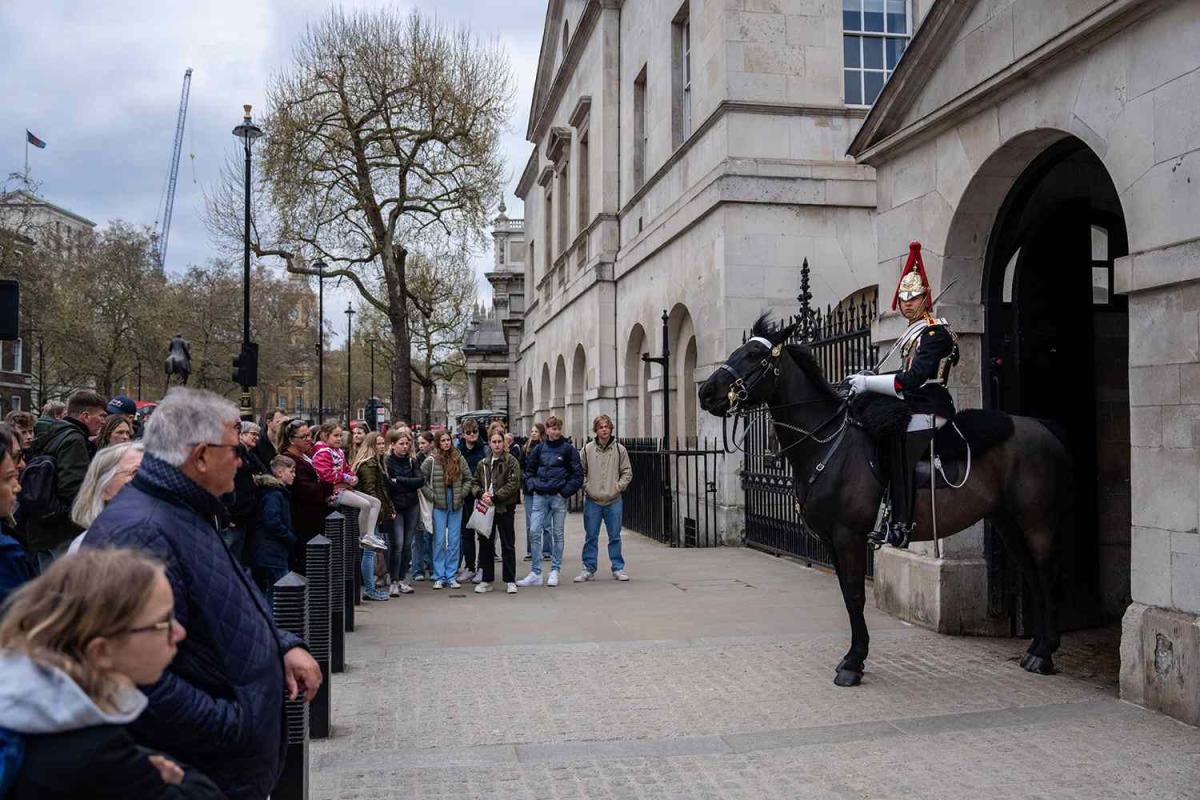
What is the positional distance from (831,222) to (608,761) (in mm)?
12268

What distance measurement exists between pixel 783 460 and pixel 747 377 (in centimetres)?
602

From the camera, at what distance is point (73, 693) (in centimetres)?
197

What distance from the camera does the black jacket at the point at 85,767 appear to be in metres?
1.94

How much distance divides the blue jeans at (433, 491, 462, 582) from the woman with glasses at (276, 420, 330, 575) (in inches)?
114

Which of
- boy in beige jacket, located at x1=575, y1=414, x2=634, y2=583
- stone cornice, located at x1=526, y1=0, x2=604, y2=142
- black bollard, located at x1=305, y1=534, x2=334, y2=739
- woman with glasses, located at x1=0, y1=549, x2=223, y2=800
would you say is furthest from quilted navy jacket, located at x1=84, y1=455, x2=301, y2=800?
stone cornice, located at x1=526, y1=0, x2=604, y2=142

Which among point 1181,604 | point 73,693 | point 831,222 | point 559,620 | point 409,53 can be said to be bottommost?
point 559,620

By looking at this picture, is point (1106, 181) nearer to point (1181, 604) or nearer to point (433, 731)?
point (1181, 604)

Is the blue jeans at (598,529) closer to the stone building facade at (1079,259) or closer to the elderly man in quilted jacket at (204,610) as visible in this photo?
the stone building facade at (1079,259)

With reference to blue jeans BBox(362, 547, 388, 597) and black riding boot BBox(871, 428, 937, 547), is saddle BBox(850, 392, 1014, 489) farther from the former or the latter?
blue jeans BBox(362, 547, 388, 597)

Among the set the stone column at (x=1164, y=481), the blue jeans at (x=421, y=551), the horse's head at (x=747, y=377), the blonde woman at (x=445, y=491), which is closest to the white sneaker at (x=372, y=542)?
the blonde woman at (x=445, y=491)

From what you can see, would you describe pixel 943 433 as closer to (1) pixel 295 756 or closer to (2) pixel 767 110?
(1) pixel 295 756

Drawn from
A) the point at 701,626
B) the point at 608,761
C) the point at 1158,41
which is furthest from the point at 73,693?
the point at 701,626

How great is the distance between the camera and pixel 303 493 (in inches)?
356

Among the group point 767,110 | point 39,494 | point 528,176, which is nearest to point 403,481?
point 39,494
